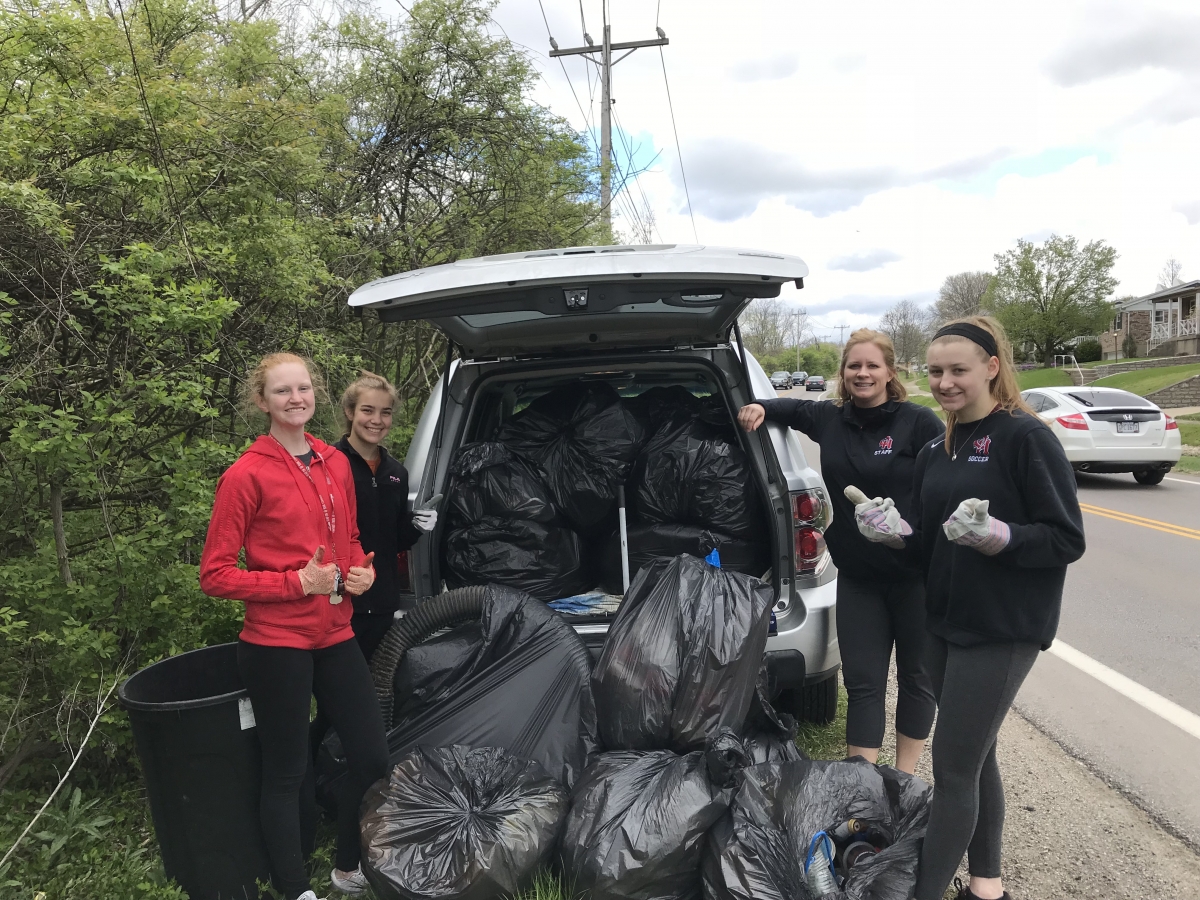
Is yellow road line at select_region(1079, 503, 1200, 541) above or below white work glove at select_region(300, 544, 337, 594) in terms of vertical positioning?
below

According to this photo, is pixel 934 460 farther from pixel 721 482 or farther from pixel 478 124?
pixel 478 124

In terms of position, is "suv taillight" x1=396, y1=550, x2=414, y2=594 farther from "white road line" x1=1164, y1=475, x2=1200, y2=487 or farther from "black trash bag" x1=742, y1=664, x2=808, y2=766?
"white road line" x1=1164, y1=475, x2=1200, y2=487

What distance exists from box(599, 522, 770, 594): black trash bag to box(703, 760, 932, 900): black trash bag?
3.37 feet

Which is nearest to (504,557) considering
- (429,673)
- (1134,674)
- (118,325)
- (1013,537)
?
(429,673)

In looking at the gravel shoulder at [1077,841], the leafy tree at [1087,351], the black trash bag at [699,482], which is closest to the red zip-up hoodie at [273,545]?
the black trash bag at [699,482]

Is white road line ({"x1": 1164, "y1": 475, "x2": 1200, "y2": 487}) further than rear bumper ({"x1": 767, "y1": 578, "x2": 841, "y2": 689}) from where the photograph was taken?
Yes

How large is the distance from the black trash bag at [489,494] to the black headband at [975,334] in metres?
1.75

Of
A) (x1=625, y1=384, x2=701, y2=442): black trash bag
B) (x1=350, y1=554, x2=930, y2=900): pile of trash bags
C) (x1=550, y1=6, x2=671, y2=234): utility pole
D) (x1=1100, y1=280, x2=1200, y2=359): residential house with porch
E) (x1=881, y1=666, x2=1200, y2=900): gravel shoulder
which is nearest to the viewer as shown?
(x1=350, y1=554, x2=930, y2=900): pile of trash bags

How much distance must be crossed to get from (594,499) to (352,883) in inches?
66.3

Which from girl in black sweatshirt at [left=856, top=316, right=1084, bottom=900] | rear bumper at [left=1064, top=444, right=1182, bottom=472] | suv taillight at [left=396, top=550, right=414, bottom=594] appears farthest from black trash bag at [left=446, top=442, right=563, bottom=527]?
rear bumper at [left=1064, top=444, right=1182, bottom=472]

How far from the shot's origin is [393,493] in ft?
9.60

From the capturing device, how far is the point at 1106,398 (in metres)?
10.9

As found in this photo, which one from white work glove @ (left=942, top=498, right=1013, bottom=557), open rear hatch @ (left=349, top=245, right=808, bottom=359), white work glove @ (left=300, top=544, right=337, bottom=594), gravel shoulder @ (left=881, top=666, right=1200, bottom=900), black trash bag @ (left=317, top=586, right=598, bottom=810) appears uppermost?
open rear hatch @ (left=349, top=245, right=808, bottom=359)

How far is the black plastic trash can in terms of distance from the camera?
2.22 m
